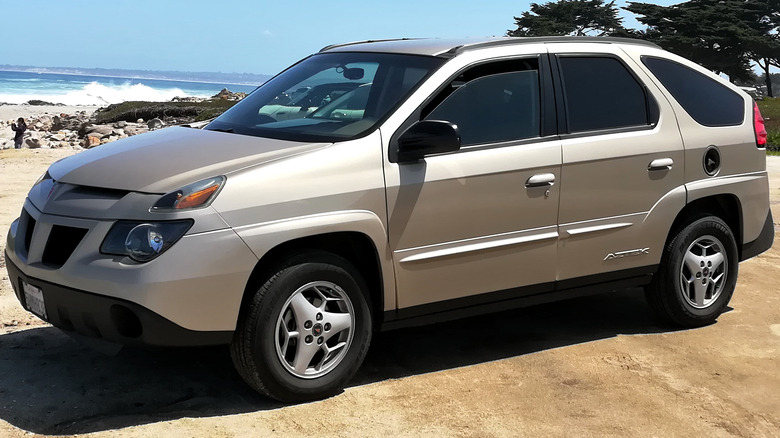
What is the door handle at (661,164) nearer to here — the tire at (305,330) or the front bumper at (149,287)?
the tire at (305,330)

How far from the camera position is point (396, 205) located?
4840 mm

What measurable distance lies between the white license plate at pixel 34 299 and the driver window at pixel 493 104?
6.93 ft

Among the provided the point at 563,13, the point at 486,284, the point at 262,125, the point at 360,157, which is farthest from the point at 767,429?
the point at 563,13

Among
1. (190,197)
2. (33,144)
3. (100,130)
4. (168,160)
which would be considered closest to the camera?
(190,197)

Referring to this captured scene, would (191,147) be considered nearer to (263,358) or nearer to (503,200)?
(263,358)

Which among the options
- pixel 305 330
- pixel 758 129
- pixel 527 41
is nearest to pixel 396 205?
pixel 305 330

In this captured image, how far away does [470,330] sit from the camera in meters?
6.18

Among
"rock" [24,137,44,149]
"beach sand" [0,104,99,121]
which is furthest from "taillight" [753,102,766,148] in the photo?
"beach sand" [0,104,99,121]

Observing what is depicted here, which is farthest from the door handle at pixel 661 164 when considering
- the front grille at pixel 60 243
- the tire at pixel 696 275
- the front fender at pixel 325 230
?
the front grille at pixel 60 243

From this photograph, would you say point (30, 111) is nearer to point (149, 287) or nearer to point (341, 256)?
point (341, 256)

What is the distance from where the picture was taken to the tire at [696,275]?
19.9 ft

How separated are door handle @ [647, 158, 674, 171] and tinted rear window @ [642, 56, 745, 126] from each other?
0.44 metres

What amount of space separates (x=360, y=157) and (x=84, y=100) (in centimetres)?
9188

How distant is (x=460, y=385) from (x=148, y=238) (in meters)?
1.83
